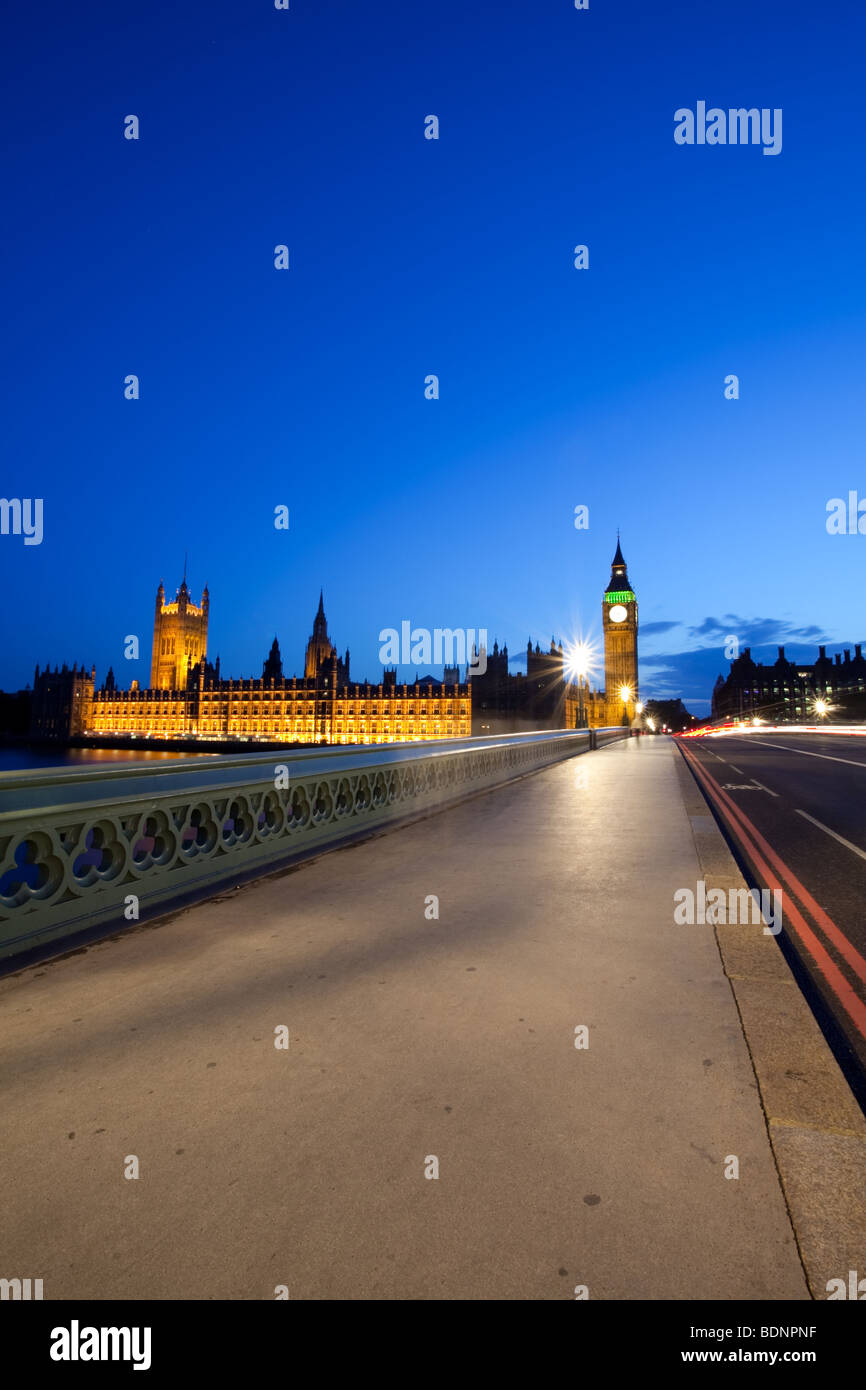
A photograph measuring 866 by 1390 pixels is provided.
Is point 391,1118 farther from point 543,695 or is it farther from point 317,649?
point 317,649

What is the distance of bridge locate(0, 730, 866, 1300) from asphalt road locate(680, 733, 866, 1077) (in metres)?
0.32

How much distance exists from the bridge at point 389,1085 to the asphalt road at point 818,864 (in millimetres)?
319

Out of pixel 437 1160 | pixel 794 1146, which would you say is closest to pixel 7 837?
pixel 437 1160

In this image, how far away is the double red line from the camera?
4064 millimetres

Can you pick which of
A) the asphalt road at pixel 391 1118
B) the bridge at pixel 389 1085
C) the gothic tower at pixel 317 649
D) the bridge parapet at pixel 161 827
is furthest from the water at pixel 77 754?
the asphalt road at pixel 391 1118

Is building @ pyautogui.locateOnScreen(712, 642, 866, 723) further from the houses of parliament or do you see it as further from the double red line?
the double red line

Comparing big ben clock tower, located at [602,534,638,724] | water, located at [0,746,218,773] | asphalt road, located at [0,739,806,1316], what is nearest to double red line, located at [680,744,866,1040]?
asphalt road, located at [0,739,806,1316]

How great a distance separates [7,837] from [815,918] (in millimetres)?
6364

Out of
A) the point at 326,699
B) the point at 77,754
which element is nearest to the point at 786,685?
the point at 326,699

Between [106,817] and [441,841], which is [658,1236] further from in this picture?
[441,841]

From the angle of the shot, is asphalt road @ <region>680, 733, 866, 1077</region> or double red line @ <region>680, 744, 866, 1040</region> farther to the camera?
asphalt road @ <region>680, 733, 866, 1077</region>

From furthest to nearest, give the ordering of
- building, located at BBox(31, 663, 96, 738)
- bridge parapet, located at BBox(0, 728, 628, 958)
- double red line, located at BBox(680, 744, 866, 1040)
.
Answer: building, located at BBox(31, 663, 96, 738), bridge parapet, located at BBox(0, 728, 628, 958), double red line, located at BBox(680, 744, 866, 1040)

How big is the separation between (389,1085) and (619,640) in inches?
6341

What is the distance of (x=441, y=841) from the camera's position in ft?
29.6
